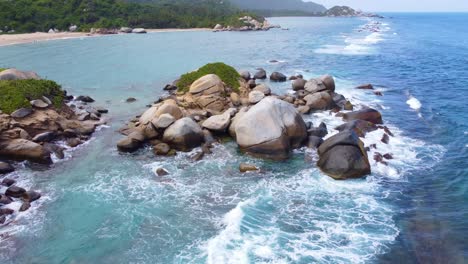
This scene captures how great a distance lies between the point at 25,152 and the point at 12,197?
4.50 m

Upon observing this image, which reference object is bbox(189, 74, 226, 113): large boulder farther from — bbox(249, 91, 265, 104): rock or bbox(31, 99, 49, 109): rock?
bbox(31, 99, 49, 109): rock

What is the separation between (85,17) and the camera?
116m

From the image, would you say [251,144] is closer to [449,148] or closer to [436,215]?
[436,215]

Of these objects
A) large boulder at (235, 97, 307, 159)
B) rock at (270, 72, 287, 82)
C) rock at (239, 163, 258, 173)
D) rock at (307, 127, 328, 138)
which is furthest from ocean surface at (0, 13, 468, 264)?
rock at (270, 72, 287, 82)

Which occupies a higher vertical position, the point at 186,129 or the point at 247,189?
the point at 186,129

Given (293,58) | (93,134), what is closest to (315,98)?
(93,134)

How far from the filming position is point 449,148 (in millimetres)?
24500

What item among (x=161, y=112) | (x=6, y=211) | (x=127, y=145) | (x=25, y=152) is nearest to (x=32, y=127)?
(x=25, y=152)

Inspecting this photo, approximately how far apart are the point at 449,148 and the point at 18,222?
2423cm

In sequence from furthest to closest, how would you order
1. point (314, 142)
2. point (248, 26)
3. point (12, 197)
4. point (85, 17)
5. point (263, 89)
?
point (248, 26) → point (85, 17) → point (263, 89) → point (314, 142) → point (12, 197)

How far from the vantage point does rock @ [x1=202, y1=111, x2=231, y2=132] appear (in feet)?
84.4

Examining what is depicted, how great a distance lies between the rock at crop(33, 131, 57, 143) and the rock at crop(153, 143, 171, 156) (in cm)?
688

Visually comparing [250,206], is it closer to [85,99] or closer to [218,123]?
[218,123]

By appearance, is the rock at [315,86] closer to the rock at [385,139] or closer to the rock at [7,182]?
the rock at [385,139]
